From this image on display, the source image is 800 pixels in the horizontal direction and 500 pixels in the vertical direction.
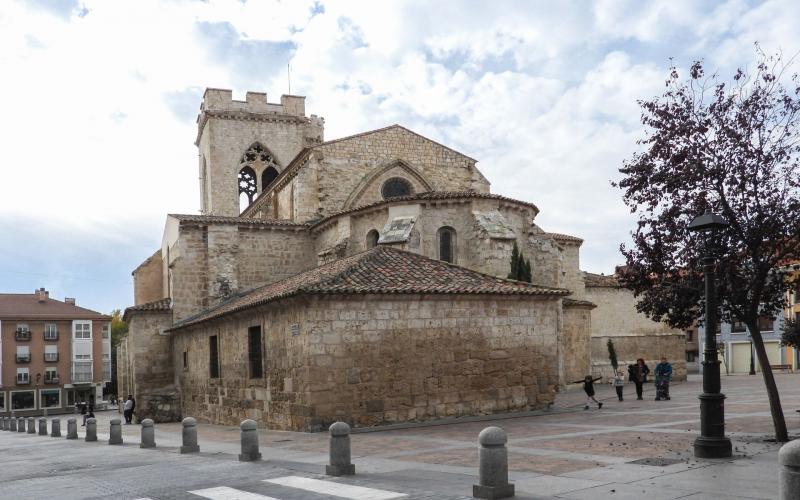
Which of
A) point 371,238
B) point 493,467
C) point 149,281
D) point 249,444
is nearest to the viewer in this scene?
point 493,467

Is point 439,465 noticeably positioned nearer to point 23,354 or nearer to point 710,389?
point 710,389

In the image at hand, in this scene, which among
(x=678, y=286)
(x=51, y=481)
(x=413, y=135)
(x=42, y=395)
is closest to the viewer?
(x=51, y=481)

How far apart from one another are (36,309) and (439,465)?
6193 cm

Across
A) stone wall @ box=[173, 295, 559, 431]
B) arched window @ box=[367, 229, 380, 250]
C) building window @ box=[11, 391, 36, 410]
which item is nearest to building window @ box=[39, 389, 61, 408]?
building window @ box=[11, 391, 36, 410]

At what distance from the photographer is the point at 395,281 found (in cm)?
1736

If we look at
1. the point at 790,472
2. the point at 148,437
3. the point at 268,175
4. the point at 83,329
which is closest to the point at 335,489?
the point at 790,472

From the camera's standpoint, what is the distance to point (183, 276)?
28.0 metres

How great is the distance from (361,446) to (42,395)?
2256 inches

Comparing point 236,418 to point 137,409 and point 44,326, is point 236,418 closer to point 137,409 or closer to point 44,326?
point 137,409

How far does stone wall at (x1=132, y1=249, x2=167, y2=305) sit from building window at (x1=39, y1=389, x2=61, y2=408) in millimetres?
30688

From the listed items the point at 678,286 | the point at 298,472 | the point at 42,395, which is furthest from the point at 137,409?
the point at 42,395

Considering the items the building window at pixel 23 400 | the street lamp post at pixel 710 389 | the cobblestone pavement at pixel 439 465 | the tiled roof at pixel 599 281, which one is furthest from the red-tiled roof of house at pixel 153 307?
the building window at pixel 23 400

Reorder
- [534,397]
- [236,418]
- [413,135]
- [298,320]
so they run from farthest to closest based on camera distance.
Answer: [413,135] → [236,418] → [534,397] → [298,320]

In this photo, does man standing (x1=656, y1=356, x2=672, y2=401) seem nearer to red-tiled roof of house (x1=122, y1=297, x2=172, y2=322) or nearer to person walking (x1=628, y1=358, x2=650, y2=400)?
person walking (x1=628, y1=358, x2=650, y2=400)
